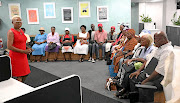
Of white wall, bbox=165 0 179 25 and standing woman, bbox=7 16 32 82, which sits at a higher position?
white wall, bbox=165 0 179 25

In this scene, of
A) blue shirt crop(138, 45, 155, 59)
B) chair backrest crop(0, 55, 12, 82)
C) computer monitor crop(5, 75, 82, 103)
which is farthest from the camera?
blue shirt crop(138, 45, 155, 59)

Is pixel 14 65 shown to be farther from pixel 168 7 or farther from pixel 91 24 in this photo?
pixel 168 7

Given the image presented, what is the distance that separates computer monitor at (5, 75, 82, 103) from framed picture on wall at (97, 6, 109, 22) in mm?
7008

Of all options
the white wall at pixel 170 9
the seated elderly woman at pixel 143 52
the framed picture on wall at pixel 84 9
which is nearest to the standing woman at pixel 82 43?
the framed picture on wall at pixel 84 9

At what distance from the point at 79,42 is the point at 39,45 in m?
1.67

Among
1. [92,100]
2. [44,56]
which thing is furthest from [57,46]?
[92,100]

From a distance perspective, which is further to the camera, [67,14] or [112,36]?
[67,14]

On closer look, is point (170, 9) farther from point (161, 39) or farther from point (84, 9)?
point (161, 39)

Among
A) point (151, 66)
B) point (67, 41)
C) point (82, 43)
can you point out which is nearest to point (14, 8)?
point (67, 41)

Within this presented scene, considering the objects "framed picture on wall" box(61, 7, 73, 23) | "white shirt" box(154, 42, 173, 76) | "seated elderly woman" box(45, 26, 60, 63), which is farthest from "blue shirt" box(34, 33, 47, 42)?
"white shirt" box(154, 42, 173, 76)

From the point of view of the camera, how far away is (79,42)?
7.85 meters

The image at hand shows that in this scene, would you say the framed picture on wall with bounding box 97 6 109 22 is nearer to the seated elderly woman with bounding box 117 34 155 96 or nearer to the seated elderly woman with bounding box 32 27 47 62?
the seated elderly woman with bounding box 32 27 47 62

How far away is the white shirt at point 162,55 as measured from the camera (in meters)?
2.91

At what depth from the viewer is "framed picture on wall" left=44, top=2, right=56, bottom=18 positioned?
337 inches
